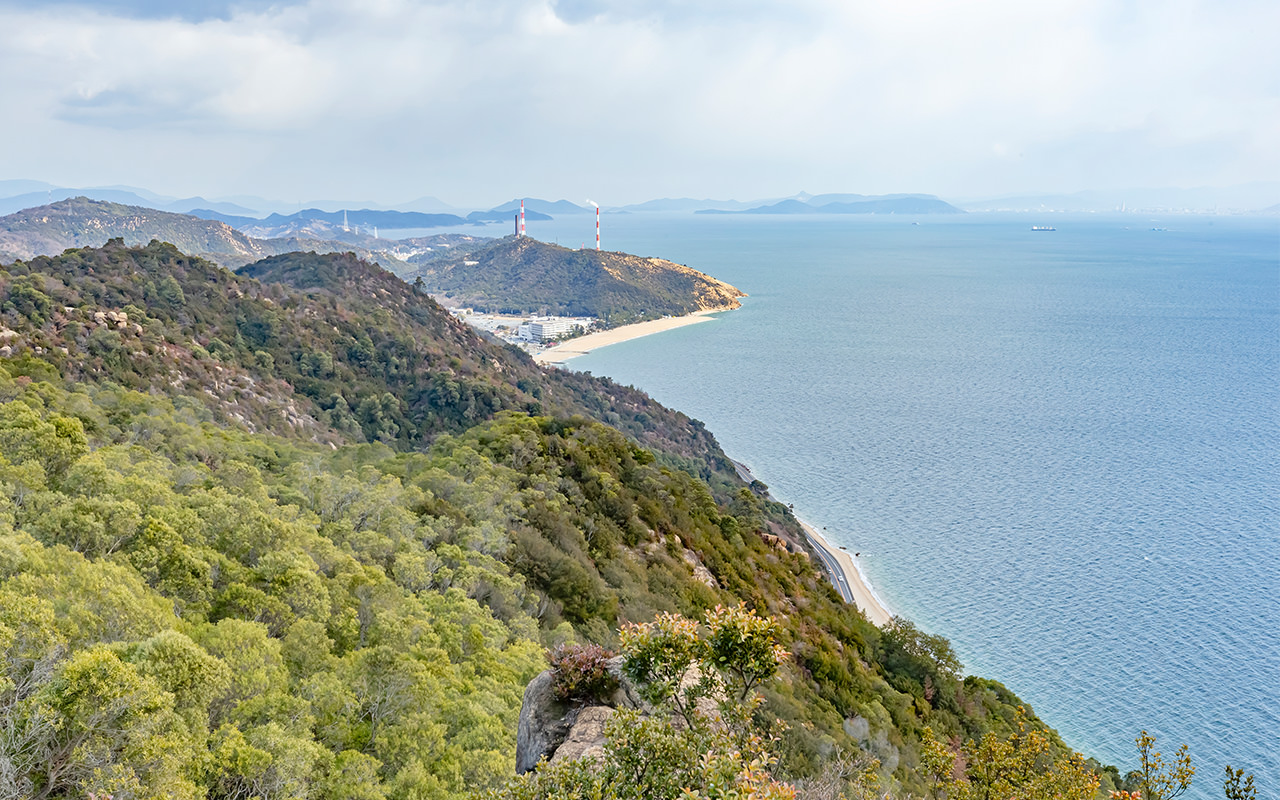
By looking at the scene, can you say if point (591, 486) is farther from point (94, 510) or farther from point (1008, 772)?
point (1008, 772)

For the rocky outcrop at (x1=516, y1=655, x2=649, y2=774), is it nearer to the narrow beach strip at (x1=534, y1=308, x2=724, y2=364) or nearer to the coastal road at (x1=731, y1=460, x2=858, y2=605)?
the coastal road at (x1=731, y1=460, x2=858, y2=605)

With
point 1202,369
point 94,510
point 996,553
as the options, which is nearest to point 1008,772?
point 94,510

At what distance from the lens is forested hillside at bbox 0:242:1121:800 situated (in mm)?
12219

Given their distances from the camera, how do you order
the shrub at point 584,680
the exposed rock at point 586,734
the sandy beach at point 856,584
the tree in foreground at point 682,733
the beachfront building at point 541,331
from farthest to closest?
the beachfront building at point 541,331, the sandy beach at point 856,584, the shrub at point 584,680, the exposed rock at point 586,734, the tree in foreground at point 682,733

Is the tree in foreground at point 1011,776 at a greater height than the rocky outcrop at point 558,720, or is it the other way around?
the rocky outcrop at point 558,720

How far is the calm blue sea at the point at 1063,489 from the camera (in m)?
40.0

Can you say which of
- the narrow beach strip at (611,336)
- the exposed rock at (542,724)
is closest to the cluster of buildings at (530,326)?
the narrow beach strip at (611,336)

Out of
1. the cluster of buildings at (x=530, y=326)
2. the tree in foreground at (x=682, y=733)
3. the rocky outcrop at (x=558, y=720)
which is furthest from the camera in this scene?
the cluster of buildings at (x=530, y=326)

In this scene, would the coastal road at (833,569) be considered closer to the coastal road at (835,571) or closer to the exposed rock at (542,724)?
the coastal road at (835,571)

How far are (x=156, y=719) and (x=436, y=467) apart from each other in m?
26.2

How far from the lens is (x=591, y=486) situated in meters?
40.8

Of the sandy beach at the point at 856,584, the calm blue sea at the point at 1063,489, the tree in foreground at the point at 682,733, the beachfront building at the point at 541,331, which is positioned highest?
the tree in foreground at the point at 682,733

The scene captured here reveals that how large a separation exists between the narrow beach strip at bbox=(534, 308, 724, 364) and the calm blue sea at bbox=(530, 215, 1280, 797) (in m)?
8.27

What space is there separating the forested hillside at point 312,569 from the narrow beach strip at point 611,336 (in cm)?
7705
